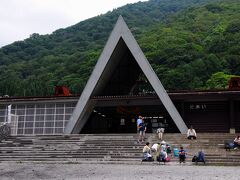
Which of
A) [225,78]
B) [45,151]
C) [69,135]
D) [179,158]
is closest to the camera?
[179,158]

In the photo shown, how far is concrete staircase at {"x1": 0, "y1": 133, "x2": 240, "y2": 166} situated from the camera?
56.4 feet

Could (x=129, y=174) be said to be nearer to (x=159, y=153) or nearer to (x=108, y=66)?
(x=159, y=153)

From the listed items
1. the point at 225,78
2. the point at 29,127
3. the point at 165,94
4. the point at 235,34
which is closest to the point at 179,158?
the point at 165,94

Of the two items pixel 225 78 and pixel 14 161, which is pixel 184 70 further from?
pixel 14 161

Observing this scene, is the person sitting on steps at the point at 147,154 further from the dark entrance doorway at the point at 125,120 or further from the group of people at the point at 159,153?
the dark entrance doorway at the point at 125,120

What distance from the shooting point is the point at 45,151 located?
19703mm

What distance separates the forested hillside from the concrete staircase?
4194 cm

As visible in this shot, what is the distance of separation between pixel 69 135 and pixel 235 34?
61736mm

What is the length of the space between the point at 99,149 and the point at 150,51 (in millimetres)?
59382

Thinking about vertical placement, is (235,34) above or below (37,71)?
above

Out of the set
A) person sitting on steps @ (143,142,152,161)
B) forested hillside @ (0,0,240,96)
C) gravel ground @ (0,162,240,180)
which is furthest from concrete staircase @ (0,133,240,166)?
forested hillside @ (0,0,240,96)

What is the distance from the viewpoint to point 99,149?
19.2 meters

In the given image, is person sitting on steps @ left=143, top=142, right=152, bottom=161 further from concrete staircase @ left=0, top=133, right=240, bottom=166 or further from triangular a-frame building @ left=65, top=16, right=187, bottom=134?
triangular a-frame building @ left=65, top=16, right=187, bottom=134

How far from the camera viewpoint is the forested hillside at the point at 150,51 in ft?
216
